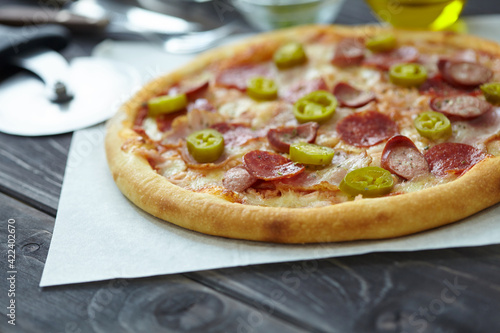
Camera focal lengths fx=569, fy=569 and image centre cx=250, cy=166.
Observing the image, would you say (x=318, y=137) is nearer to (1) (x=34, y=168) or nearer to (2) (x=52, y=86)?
(1) (x=34, y=168)

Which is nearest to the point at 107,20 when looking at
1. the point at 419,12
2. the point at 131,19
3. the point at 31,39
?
the point at 131,19

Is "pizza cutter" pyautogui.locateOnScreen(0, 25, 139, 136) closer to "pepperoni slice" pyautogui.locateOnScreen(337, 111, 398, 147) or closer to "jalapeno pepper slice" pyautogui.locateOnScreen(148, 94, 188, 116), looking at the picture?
"jalapeno pepper slice" pyautogui.locateOnScreen(148, 94, 188, 116)

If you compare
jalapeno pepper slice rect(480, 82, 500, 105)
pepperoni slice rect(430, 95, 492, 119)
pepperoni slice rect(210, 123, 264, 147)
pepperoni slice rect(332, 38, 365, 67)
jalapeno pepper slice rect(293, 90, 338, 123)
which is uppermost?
jalapeno pepper slice rect(480, 82, 500, 105)

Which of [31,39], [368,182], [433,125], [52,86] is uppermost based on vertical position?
[433,125]

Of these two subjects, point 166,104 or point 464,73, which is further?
point 166,104

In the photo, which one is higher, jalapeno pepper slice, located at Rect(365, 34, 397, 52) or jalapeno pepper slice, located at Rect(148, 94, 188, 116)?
jalapeno pepper slice, located at Rect(365, 34, 397, 52)

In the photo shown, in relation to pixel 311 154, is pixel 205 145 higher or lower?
lower

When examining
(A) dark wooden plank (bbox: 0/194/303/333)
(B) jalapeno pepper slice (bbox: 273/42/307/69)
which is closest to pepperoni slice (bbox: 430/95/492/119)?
(B) jalapeno pepper slice (bbox: 273/42/307/69)

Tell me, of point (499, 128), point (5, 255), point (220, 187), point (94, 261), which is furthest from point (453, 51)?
point (5, 255)

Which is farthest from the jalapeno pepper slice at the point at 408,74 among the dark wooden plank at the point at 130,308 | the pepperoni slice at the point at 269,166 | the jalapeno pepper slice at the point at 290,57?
the dark wooden plank at the point at 130,308
